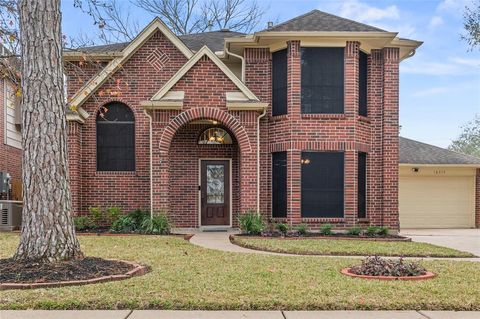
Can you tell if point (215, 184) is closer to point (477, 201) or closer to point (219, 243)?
point (219, 243)

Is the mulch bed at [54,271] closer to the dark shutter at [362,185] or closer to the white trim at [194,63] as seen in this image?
the white trim at [194,63]

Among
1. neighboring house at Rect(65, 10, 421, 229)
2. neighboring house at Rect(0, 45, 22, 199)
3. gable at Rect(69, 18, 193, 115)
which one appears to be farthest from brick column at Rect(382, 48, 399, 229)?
neighboring house at Rect(0, 45, 22, 199)

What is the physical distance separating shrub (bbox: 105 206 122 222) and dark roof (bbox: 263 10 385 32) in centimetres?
691

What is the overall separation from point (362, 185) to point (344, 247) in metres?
4.34

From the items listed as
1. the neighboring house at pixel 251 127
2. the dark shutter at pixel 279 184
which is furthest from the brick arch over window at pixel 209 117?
the dark shutter at pixel 279 184

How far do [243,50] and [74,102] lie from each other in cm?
531

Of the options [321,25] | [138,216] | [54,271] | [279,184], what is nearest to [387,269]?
[54,271]

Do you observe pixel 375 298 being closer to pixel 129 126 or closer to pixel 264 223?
pixel 264 223

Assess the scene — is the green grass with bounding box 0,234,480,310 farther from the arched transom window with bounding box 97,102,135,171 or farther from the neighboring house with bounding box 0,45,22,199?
the neighboring house with bounding box 0,45,22,199

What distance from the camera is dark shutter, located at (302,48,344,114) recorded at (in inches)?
526

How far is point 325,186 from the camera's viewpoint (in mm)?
13305

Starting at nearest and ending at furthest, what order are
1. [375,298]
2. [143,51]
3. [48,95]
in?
[375,298], [48,95], [143,51]

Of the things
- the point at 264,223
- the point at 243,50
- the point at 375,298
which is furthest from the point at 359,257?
the point at 243,50

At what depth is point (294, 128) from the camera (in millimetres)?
13273
